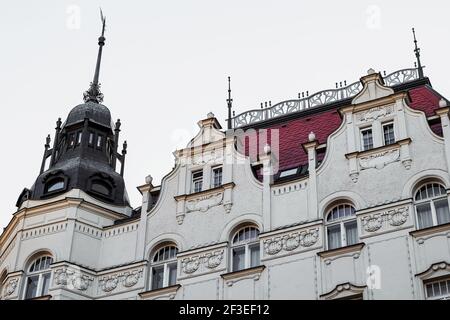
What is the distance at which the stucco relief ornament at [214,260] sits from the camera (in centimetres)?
3048

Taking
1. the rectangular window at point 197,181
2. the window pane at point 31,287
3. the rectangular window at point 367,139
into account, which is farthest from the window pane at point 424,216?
the window pane at point 31,287

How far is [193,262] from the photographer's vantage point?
31.0 metres

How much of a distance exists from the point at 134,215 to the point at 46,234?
3235mm

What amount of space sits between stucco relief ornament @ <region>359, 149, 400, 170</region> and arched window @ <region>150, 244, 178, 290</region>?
7.09 meters

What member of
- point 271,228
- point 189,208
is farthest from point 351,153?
point 189,208

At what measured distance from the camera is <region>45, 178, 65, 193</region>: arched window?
114 feet

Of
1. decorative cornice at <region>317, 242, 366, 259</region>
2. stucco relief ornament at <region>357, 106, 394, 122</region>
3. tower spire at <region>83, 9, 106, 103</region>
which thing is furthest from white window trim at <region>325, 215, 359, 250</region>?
tower spire at <region>83, 9, 106, 103</region>

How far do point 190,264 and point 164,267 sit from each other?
1258mm

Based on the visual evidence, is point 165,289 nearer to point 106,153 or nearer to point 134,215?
point 134,215

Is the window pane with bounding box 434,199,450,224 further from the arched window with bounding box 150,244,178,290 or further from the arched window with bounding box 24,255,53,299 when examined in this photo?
the arched window with bounding box 24,255,53,299

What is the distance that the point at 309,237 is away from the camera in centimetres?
2936
